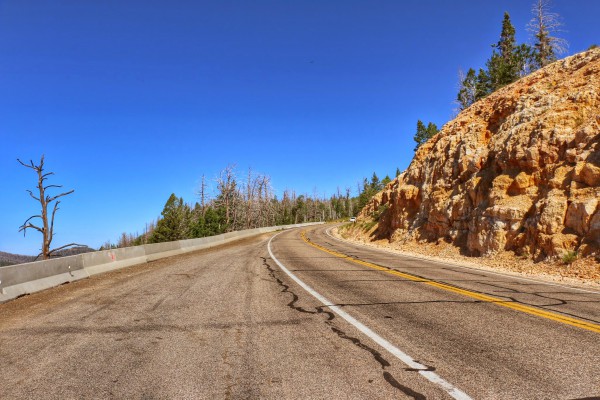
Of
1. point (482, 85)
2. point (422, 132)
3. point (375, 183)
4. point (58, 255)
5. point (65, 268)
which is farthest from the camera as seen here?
point (375, 183)

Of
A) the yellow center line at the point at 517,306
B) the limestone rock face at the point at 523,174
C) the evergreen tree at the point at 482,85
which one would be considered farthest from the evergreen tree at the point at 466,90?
the yellow center line at the point at 517,306

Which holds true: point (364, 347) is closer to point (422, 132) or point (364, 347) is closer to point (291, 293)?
point (291, 293)

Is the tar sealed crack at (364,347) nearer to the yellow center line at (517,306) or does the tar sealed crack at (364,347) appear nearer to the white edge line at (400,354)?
the white edge line at (400,354)

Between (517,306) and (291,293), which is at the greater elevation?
(291,293)

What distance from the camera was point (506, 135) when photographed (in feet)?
67.1

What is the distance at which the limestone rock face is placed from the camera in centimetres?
1415

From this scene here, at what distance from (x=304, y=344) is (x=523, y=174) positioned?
55.7ft

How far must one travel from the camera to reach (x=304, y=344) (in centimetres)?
461

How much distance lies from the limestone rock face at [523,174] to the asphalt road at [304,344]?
6.83 meters

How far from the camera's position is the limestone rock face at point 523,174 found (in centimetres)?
1415

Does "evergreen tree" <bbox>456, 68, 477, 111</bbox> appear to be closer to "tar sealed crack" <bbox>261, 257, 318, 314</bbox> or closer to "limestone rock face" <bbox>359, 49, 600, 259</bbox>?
"limestone rock face" <bbox>359, 49, 600, 259</bbox>

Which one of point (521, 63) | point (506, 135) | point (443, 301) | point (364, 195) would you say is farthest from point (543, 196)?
point (364, 195)

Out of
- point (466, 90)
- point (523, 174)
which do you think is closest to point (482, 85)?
point (466, 90)

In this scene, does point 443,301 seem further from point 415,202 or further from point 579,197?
point 415,202
